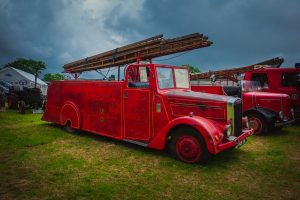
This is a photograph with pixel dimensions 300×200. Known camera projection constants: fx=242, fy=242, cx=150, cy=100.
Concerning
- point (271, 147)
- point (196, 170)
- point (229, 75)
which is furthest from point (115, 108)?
point (229, 75)

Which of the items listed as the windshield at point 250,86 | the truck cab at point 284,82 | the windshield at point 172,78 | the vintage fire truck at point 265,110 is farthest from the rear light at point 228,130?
the truck cab at point 284,82

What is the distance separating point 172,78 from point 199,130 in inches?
80.5

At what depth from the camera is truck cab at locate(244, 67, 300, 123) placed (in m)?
10.9

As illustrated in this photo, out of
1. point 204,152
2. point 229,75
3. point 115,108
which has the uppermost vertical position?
point 229,75

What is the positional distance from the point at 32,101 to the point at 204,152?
15642 mm

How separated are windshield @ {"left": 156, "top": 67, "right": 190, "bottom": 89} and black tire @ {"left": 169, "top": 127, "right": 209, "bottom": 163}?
4.63ft

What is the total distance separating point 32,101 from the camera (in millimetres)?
17578

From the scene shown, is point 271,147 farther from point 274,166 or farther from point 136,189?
point 136,189

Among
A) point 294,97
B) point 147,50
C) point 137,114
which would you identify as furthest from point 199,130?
point 294,97

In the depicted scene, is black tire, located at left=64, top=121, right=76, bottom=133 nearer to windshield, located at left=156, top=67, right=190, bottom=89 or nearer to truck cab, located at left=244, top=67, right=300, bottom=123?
windshield, located at left=156, top=67, right=190, bottom=89

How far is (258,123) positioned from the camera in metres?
9.00

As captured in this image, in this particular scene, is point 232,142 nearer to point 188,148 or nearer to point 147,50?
point 188,148

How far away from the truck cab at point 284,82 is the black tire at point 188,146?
7.29 m

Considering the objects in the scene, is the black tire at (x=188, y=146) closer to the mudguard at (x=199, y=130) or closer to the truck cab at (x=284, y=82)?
the mudguard at (x=199, y=130)
